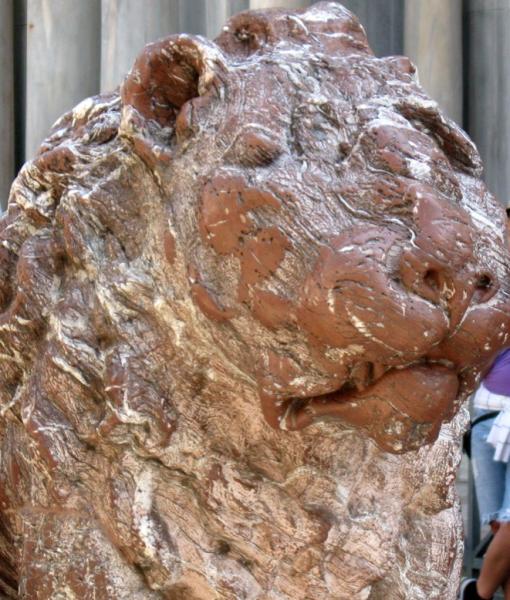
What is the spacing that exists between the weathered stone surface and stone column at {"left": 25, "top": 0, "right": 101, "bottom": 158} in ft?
19.1

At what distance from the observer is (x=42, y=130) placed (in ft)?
23.1

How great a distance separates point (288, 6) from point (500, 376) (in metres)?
3.59

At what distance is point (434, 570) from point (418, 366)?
0.42 meters

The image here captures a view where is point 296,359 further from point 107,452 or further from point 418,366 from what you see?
point 107,452

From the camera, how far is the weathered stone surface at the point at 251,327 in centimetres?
115

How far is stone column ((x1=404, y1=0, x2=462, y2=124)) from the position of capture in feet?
21.1

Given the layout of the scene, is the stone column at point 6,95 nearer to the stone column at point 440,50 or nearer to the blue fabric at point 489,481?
the stone column at point 440,50

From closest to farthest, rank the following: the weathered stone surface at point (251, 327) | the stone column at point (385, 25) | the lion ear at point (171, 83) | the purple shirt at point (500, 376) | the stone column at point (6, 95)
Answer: the weathered stone surface at point (251, 327) → the lion ear at point (171, 83) → the purple shirt at point (500, 376) → the stone column at point (385, 25) → the stone column at point (6, 95)

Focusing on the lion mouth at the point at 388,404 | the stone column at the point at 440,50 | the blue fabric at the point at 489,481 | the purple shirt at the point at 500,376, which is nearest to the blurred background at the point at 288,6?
the stone column at the point at 440,50

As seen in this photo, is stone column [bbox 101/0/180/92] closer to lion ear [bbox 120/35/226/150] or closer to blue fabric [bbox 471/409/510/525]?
blue fabric [bbox 471/409/510/525]

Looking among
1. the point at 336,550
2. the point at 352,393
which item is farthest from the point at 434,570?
the point at 352,393

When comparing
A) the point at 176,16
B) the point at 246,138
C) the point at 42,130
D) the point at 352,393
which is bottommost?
the point at 42,130

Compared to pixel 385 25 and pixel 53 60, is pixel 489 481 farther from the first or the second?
pixel 53 60

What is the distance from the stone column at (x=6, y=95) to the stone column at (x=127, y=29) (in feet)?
4.06
